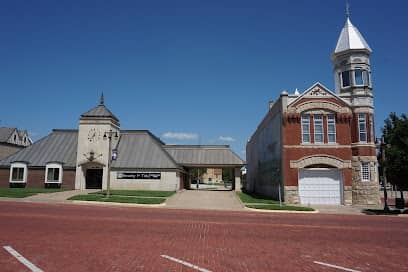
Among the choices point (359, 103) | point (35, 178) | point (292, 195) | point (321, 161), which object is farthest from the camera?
point (35, 178)

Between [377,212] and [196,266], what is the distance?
2116 centimetres

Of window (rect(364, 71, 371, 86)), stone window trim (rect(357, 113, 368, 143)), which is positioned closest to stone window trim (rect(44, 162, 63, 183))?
stone window trim (rect(357, 113, 368, 143))

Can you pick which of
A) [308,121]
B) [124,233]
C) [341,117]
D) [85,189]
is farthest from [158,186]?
[124,233]

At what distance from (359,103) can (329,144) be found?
4.66 metres

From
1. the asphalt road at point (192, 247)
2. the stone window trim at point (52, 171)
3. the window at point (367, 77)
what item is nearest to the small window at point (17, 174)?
the stone window trim at point (52, 171)

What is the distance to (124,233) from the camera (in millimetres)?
11930

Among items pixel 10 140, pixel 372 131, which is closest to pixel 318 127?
pixel 372 131

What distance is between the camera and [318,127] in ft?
96.6

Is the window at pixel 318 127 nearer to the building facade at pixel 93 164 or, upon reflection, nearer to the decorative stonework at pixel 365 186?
the decorative stonework at pixel 365 186

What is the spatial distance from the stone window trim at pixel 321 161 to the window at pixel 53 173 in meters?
26.0

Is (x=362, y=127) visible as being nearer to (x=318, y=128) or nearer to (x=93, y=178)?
(x=318, y=128)

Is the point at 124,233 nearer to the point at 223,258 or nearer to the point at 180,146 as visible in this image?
the point at 223,258

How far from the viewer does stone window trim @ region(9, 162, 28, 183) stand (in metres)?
38.3

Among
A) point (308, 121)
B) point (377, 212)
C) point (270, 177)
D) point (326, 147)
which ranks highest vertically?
point (308, 121)
